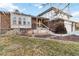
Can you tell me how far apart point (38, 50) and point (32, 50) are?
3.0 inches

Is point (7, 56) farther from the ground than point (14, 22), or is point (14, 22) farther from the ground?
point (14, 22)

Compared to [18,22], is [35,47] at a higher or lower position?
lower

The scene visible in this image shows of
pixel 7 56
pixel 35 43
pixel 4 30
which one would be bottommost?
pixel 7 56

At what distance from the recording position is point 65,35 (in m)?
2.21

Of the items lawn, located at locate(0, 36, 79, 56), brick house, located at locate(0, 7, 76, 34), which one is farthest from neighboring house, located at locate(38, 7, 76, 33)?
lawn, located at locate(0, 36, 79, 56)

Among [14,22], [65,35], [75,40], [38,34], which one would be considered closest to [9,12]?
[14,22]

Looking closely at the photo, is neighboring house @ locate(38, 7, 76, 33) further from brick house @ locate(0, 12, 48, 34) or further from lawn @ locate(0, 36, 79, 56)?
lawn @ locate(0, 36, 79, 56)

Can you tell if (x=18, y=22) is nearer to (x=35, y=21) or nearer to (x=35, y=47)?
(x=35, y=21)

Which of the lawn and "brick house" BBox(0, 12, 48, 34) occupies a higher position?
"brick house" BBox(0, 12, 48, 34)

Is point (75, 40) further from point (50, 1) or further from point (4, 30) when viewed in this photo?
point (4, 30)

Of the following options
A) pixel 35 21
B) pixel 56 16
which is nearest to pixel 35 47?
pixel 35 21

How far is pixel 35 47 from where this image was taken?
218 cm

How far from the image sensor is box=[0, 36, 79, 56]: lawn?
216 centimetres

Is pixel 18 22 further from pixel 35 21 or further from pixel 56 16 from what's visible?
pixel 56 16
